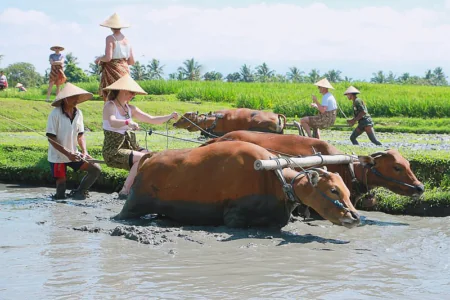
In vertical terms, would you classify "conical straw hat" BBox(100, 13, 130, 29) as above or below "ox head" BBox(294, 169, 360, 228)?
above

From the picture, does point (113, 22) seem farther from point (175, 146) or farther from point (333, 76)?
point (333, 76)

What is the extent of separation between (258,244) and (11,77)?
76.0 metres

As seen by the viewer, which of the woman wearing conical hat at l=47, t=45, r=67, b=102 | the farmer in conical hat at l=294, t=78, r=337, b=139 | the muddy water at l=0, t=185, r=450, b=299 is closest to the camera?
the muddy water at l=0, t=185, r=450, b=299

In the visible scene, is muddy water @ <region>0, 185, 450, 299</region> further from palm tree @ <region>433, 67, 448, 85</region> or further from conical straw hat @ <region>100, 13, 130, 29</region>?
palm tree @ <region>433, 67, 448, 85</region>

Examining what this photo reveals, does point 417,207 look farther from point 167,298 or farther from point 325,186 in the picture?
point 167,298

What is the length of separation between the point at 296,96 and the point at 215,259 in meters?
23.8

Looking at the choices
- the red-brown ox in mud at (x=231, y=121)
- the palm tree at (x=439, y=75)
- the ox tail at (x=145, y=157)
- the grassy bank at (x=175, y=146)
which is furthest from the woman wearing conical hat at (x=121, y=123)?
the palm tree at (x=439, y=75)

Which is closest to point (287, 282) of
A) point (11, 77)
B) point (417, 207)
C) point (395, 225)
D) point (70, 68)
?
point (395, 225)

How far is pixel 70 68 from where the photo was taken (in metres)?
52.3

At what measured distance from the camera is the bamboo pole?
7994mm

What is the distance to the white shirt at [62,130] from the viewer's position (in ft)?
34.8

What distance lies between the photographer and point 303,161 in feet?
28.1

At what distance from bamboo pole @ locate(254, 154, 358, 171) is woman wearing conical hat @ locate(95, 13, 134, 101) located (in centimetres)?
461

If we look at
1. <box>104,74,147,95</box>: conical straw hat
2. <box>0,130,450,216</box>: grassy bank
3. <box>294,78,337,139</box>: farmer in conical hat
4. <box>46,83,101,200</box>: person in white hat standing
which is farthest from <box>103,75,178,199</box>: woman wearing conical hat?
<box>294,78,337,139</box>: farmer in conical hat
